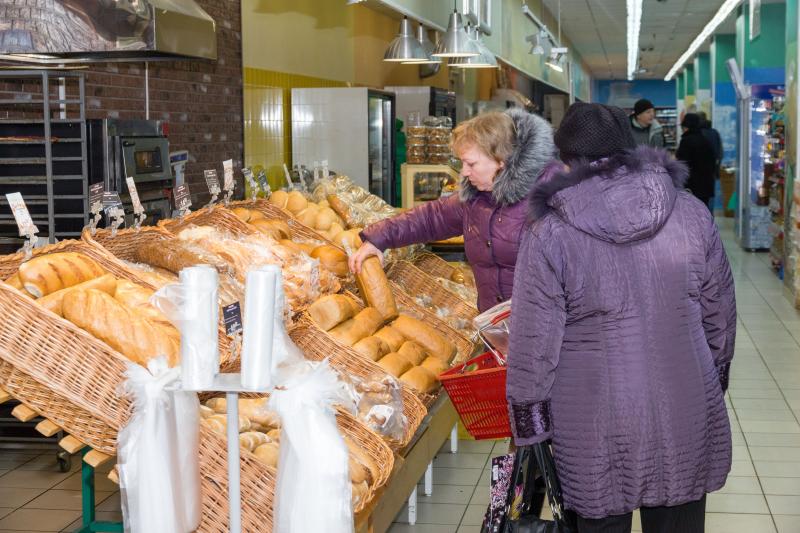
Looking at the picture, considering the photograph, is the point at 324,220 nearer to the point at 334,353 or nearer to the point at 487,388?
the point at 334,353

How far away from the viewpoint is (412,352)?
4.35 metres

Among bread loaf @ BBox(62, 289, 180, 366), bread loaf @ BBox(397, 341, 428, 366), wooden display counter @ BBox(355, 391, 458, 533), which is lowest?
wooden display counter @ BBox(355, 391, 458, 533)

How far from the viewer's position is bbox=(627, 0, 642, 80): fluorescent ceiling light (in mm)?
18097

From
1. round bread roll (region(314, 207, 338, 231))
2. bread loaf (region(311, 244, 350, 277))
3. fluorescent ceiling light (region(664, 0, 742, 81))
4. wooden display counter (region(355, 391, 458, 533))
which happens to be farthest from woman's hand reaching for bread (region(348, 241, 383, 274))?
fluorescent ceiling light (region(664, 0, 742, 81))

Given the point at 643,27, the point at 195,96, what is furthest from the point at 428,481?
the point at 643,27

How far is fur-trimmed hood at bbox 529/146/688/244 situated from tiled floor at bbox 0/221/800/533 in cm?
215

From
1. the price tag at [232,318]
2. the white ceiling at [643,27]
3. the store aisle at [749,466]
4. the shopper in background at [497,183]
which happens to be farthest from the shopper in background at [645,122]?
the price tag at [232,318]

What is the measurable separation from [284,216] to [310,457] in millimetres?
2955

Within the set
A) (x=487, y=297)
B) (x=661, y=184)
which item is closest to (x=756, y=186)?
(x=487, y=297)

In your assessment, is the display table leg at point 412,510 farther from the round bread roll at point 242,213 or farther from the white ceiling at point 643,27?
the white ceiling at point 643,27

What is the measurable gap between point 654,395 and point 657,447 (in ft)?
0.46

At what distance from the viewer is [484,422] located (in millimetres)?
3389

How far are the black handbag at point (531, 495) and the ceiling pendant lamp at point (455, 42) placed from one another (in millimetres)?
5565

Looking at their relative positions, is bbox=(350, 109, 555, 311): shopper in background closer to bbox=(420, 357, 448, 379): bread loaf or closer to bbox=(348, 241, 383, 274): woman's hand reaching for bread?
bbox=(420, 357, 448, 379): bread loaf
